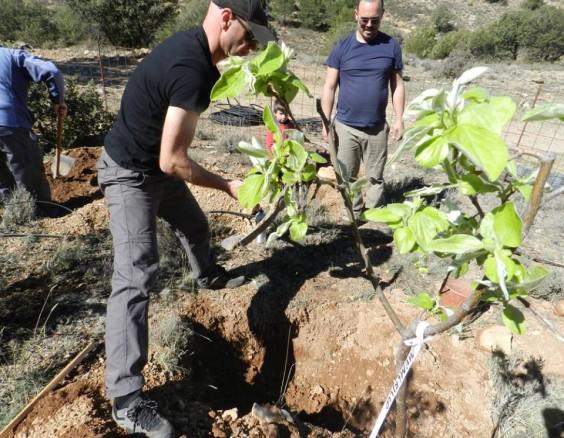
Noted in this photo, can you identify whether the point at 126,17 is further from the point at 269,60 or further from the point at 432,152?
the point at 432,152

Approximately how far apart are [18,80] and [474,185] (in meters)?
3.92

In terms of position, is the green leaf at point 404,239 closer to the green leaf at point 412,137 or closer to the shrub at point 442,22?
the green leaf at point 412,137

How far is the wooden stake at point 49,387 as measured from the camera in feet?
6.01

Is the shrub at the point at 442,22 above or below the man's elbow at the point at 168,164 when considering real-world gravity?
above

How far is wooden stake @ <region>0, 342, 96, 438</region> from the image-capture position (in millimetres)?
1831

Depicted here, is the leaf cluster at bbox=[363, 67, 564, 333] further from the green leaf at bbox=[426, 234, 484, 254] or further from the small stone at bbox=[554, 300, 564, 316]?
the small stone at bbox=[554, 300, 564, 316]

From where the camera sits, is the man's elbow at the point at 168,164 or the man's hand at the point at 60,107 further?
the man's hand at the point at 60,107

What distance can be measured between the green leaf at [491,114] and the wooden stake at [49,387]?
2179 millimetres

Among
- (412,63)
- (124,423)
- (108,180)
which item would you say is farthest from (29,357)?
(412,63)

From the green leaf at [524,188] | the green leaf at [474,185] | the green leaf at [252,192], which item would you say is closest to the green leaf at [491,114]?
the green leaf at [474,185]

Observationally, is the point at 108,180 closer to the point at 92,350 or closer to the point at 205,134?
the point at 92,350

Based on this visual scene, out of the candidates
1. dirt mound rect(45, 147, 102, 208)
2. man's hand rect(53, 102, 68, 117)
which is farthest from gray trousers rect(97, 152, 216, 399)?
dirt mound rect(45, 147, 102, 208)

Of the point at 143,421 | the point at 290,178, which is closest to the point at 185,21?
the point at 143,421

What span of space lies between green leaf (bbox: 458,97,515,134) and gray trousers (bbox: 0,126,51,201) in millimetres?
3863
